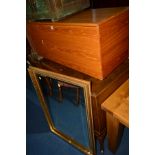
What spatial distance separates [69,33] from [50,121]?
0.88 meters

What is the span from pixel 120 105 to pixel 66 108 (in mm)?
602

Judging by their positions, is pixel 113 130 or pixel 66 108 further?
pixel 66 108

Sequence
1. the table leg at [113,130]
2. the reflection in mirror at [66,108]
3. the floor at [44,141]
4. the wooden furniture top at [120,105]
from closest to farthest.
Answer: the wooden furniture top at [120,105] → the table leg at [113,130] → the reflection in mirror at [66,108] → the floor at [44,141]

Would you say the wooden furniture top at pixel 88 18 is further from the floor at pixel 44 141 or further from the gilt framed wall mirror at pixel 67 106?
the floor at pixel 44 141

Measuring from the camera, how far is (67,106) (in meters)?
1.52

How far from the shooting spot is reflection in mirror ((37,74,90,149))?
4.46ft

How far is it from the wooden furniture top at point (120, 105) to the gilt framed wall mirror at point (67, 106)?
0.43 ft

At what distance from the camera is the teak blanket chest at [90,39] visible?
998 mm

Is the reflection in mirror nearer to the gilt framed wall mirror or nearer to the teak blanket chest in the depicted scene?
the gilt framed wall mirror

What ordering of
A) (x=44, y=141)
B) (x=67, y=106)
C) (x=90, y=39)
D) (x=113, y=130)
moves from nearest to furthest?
(x=90, y=39)
(x=113, y=130)
(x=67, y=106)
(x=44, y=141)

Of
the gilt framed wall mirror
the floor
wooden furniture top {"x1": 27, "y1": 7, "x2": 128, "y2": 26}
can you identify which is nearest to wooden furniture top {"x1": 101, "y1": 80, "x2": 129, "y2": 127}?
the gilt framed wall mirror

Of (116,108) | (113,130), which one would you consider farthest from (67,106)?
(116,108)

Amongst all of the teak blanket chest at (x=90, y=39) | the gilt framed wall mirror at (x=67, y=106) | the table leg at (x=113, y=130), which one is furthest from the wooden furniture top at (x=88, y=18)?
the table leg at (x=113, y=130)

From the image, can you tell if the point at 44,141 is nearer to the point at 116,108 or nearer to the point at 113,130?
the point at 113,130
